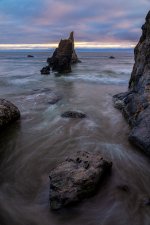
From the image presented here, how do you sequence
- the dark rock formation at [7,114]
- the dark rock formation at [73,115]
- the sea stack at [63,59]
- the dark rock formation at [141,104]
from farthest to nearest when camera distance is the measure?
the sea stack at [63,59], the dark rock formation at [73,115], the dark rock formation at [7,114], the dark rock formation at [141,104]

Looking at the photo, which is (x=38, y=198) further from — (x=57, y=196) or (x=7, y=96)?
(x=7, y=96)

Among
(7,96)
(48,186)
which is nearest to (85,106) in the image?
(7,96)

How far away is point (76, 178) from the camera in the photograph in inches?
215

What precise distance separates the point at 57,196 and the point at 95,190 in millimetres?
859

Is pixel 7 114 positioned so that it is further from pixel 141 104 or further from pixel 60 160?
pixel 141 104

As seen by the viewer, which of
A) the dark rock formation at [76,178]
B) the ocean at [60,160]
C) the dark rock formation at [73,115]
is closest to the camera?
the ocean at [60,160]

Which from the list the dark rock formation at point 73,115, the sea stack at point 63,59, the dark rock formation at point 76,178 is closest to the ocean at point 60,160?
the dark rock formation at point 76,178

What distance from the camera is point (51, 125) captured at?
9.84 m

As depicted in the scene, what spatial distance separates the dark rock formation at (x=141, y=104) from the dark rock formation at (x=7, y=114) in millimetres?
4408

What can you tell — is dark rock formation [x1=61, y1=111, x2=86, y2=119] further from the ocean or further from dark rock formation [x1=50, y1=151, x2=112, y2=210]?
dark rock formation [x1=50, y1=151, x2=112, y2=210]

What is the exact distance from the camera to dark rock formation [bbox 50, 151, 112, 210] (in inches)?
201

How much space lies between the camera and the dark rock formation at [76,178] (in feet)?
16.8

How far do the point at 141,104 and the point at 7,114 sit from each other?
493 cm

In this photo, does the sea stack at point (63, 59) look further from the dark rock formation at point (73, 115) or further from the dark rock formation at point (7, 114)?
the dark rock formation at point (7, 114)
